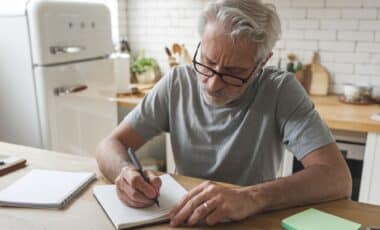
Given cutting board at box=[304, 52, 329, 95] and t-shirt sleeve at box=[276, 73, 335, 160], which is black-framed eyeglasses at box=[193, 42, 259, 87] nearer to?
t-shirt sleeve at box=[276, 73, 335, 160]

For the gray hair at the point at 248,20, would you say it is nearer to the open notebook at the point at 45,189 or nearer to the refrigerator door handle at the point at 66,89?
the open notebook at the point at 45,189

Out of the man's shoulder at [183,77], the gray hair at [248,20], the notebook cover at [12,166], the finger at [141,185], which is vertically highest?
the gray hair at [248,20]

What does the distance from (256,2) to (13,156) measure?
0.96 m

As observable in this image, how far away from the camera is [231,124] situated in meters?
1.27

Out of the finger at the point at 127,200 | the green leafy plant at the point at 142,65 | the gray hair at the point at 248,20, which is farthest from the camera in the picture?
the green leafy plant at the point at 142,65

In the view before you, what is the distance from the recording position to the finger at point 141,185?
0.92 m

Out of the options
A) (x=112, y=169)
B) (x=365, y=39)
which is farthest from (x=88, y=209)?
(x=365, y=39)

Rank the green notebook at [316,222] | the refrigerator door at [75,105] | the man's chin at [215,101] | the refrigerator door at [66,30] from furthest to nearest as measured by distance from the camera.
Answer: the refrigerator door at [75,105]
the refrigerator door at [66,30]
the man's chin at [215,101]
the green notebook at [316,222]

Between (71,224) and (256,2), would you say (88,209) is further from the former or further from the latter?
(256,2)

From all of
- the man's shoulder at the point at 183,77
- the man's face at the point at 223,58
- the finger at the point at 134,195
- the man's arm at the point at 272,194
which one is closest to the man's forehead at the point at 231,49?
the man's face at the point at 223,58

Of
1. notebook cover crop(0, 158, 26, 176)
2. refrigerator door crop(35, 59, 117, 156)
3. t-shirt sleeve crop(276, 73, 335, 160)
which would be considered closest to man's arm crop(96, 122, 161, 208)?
notebook cover crop(0, 158, 26, 176)

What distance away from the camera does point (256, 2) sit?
112cm

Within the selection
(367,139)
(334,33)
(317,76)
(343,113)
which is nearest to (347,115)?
(343,113)

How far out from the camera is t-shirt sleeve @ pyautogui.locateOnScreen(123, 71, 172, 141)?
1.35 meters
